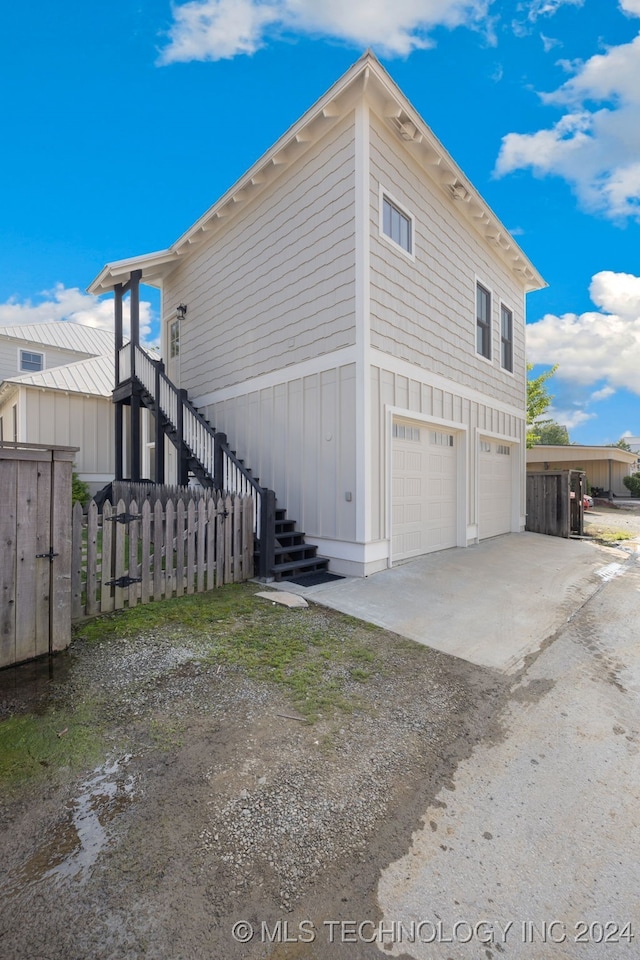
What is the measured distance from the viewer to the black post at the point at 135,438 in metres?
9.94

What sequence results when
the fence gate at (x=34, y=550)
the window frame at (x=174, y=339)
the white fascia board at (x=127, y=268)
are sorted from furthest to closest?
the window frame at (x=174, y=339) → the white fascia board at (x=127, y=268) → the fence gate at (x=34, y=550)

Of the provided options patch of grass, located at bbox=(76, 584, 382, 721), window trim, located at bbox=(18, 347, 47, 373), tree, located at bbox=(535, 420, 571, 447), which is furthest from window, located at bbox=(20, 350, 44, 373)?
tree, located at bbox=(535, 420, 571, 447)

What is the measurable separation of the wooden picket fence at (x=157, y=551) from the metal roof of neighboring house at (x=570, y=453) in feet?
74.2

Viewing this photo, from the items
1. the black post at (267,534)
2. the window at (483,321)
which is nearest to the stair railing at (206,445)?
the black post at (267,534)

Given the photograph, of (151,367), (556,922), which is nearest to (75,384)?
(151,367)

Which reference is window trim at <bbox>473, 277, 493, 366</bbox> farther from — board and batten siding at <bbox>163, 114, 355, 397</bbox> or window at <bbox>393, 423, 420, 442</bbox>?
board and batten siding at <bbox>163, 114, 355, 397</bbox>

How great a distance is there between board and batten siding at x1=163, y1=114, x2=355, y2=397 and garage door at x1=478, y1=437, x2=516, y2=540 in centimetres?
500

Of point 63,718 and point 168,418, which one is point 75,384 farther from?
point 63,718

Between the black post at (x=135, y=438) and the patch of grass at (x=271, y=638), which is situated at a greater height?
the black post at (x=135, y=438)

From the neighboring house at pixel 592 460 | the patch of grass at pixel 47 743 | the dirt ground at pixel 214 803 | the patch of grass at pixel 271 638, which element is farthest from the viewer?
the neighboring house at pixel 592 460

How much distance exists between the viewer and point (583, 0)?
7398 millimetres

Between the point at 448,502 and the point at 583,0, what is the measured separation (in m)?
8.92

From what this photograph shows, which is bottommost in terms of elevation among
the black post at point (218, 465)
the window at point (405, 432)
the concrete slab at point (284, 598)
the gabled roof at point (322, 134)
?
the concrete slab at point (284, 598)

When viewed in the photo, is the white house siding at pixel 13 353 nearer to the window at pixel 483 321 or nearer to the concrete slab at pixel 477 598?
the window at pixel 483 321
